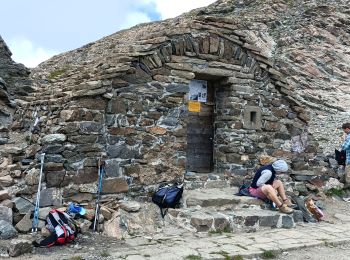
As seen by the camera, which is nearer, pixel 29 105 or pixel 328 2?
pixel 29 105

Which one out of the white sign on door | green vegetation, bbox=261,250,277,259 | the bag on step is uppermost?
the white sign on door

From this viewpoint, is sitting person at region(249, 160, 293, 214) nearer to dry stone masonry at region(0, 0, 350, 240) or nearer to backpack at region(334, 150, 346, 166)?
dry stone masonry at region(0, 0, 350, 240)

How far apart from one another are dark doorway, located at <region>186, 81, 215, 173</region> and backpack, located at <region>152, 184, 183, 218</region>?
1730 mm

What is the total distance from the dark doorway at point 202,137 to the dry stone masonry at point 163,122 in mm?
25

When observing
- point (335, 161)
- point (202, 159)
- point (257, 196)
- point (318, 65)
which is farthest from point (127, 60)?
point (318, 65)

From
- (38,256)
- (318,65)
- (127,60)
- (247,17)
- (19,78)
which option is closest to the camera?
(38,256)

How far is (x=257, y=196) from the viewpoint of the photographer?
8.59m

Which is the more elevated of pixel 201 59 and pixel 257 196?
Answer: pixel 201 59

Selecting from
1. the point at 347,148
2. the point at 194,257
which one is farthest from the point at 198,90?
the point at 194,257

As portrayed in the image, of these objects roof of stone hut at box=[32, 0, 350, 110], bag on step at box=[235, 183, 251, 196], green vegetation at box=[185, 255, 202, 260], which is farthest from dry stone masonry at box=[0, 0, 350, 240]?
roof of stone hut at box=[32, 0, 350, 110]

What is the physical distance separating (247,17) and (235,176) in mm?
13594

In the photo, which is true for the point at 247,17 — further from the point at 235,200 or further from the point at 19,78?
the point at 235,200

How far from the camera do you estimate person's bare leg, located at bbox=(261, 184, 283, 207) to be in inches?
319

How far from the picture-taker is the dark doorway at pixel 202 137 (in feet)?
31.8
